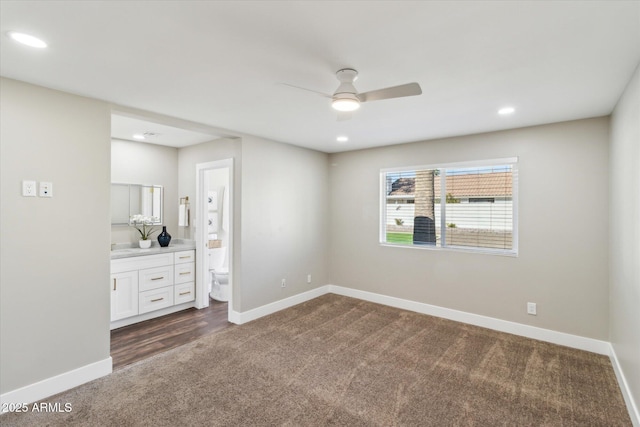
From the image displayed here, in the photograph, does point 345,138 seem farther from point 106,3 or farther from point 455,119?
point 106,3

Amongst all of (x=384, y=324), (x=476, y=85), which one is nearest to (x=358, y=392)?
(x=384, y=324)

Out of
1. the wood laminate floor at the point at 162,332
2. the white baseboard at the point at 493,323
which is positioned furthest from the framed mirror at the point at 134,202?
the white baseboard at the point at 493,323

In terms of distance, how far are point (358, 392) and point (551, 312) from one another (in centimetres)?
249

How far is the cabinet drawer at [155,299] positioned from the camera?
4145 mm

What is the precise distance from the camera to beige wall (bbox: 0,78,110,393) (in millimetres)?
2346

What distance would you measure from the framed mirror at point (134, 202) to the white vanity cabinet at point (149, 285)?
779 mm

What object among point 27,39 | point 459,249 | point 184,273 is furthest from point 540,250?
point 27,39

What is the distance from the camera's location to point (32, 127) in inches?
96.0

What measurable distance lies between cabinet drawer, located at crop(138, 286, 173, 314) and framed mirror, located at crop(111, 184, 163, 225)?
43.4 inches

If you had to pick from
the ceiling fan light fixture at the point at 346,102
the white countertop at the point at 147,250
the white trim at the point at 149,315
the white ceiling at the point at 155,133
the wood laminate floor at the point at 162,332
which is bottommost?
the wood laminate floor at the point at 162,332

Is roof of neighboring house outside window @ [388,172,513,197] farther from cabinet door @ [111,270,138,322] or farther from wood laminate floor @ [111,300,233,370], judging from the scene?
cabinet door @ [111,270,138,322]

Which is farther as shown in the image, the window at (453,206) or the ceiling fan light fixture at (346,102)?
the window at (453,206)

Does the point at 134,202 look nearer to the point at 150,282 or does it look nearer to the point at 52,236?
the point at 150,282

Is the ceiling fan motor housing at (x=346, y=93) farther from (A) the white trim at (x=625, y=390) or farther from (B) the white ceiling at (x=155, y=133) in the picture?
(A) the white trim at (x=625, y=390)
